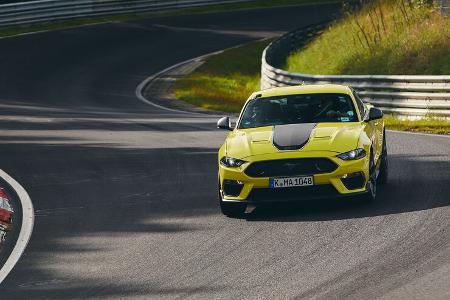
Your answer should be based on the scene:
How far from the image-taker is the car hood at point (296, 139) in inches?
537

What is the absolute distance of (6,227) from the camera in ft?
46.7

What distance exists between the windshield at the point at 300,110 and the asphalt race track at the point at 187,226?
43.6 inches

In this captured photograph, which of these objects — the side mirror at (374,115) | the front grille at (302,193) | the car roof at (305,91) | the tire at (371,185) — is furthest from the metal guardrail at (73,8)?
the front grille at (302,193)

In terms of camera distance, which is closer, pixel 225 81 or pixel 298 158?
pixel 298 158

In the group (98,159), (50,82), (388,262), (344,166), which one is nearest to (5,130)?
(98,159)

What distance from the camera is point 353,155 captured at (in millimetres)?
13602

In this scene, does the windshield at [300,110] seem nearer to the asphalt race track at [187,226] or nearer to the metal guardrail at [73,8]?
the asphalt race track at [187,226]

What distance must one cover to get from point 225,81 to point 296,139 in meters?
25.2

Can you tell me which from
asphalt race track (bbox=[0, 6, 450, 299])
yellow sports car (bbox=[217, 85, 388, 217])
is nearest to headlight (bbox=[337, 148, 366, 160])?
yellow sports car (bbox=[217, 85, 388, 217])

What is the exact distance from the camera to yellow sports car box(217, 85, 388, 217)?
1341cm

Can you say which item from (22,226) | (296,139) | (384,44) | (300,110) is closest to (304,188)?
(296,139)

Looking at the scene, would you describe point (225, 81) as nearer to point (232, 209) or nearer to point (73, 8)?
point (73, 8)

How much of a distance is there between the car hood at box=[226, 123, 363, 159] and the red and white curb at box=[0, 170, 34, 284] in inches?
102

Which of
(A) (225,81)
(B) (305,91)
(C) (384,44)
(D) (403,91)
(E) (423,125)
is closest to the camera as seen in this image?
(B) (305,91)
